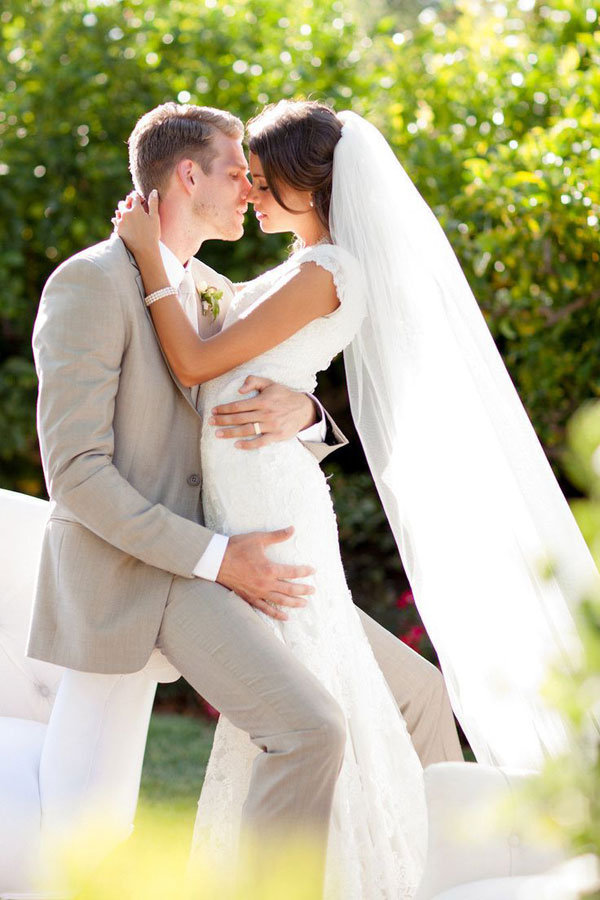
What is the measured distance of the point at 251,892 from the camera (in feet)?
3.82

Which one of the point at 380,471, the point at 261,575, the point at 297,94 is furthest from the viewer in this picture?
the point at 297,94

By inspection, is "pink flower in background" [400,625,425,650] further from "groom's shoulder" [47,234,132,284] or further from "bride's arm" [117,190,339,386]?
"groom's shoulder" [47,234,132,284]

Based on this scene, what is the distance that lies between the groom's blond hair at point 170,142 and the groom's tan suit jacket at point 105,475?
34 centimetres

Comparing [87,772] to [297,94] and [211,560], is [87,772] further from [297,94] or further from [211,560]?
[297,94]

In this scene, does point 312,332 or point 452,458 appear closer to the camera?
point 312,332

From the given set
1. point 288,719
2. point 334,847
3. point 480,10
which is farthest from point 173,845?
point 480,10

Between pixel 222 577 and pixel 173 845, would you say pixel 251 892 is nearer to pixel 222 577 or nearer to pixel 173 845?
pixel 173 845

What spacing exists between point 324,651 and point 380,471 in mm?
594

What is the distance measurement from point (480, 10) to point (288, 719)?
19.5 feet

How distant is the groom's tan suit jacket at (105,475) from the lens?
268 centimetres

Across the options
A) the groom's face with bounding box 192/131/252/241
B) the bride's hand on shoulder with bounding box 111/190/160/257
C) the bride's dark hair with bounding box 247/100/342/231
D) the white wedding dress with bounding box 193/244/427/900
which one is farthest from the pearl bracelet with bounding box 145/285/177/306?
the bride's dark hair with bounding box 247/100/342/231

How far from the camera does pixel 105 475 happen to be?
2.68 meters

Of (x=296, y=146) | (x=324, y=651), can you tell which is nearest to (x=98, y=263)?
(x=296, y=146)

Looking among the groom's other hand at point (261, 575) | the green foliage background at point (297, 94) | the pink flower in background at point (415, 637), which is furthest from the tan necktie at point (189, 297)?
the pink flower in background at point (415, 637)
